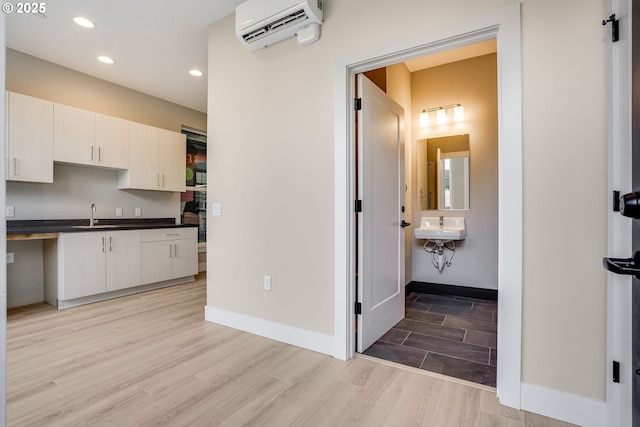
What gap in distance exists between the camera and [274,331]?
247 cm

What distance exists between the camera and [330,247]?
221 cm

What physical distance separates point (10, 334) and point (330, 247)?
2.81 m

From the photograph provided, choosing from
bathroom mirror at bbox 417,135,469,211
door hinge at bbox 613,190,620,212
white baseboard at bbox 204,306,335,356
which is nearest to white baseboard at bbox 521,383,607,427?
door hinge at bbox 613,190,620,212

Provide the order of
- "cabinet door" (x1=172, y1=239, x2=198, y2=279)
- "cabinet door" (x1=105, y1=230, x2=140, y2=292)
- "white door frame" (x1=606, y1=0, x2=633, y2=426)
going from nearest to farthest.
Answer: "white door frame" (x1=606, y1=0, x2=633, y2=426), "cabinet door" (x1=105, y1=230, x2=140, y2=292), "cabinet door" (x1=172, y1=239, x2=198, y2=279)

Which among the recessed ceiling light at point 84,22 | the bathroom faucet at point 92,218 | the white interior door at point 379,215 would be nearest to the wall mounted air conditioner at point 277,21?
the white interior door at point 379,215

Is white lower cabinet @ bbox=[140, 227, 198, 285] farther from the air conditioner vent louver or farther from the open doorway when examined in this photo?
the open doorway

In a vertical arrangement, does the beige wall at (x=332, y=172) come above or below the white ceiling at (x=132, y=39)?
below

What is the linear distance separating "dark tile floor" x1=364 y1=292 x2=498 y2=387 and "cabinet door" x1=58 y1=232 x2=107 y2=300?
123 inches

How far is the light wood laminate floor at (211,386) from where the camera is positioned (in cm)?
152

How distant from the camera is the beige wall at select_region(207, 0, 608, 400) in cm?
146

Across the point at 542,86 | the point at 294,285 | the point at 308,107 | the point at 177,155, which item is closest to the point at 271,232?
the point at 294,285

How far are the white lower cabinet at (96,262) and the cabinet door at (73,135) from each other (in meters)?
0.90

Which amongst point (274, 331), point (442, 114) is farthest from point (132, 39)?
point (442, 114)

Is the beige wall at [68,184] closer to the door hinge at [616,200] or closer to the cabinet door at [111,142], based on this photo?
the cabinet door at [111,142]
